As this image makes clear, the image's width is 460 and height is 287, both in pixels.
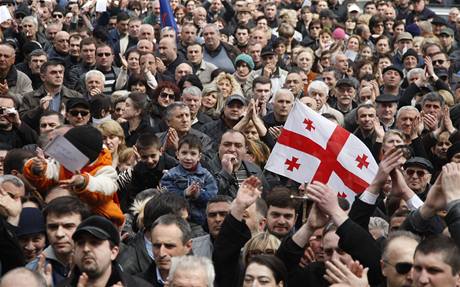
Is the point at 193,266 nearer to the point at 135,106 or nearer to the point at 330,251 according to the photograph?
the point at 330,251

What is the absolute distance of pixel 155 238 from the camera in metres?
8.48

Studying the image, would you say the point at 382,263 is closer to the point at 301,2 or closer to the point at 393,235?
the point at 393,235

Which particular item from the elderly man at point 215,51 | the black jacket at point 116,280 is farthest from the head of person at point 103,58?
the black jacket at point 116,280

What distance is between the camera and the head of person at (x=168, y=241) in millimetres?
8430

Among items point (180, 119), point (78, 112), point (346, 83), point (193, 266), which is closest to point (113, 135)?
point (78, 112)

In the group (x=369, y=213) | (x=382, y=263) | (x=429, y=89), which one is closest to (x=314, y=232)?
(x=369, y=213)

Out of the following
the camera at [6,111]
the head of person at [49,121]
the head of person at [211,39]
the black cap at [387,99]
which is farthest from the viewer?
the head of person at [211,39]

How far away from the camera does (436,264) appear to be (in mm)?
6969

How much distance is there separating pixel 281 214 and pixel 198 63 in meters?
8.22

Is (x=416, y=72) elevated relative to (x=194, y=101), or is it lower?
lower

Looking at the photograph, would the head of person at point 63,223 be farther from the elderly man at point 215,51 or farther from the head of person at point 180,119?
the elderly man at point 215,51

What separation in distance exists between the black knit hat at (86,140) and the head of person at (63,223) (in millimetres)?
779

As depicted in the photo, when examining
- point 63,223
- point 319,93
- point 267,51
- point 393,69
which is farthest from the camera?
point 267,51

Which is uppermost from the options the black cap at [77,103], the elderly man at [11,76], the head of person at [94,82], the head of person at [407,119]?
the black cap at [77,103]
